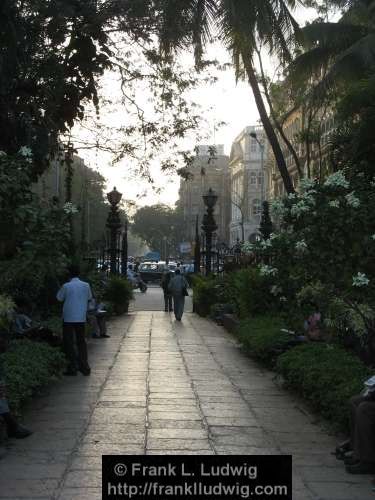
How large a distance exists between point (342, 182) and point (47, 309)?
365 inches

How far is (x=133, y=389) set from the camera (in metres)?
10.3

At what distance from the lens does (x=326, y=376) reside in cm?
875

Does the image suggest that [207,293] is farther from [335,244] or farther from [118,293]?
[335,244]

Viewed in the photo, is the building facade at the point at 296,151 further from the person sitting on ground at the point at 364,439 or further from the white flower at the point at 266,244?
the person sitting on ground at the point at 364,439

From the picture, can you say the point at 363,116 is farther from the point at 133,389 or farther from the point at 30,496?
the point at 30,496

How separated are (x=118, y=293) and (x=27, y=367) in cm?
1531

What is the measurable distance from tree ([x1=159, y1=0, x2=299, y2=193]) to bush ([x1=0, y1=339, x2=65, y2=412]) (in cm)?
699

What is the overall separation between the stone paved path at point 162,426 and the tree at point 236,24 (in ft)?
20.6

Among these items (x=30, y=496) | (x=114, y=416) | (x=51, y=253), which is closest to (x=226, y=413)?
(x=114, y=416)

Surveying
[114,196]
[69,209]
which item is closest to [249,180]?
[114,196]

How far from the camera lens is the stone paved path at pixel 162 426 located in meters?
6.05

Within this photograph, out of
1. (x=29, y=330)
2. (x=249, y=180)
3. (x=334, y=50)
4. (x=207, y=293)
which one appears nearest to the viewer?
(x=29, y=330)

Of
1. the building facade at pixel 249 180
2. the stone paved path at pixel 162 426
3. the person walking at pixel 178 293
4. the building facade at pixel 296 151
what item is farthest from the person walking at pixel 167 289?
the building facade at pixel 249 180

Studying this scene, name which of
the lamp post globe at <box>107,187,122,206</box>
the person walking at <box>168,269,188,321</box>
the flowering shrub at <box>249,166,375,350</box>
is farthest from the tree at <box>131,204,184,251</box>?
the flowering shrub at <box>249,166,375,350</box>
